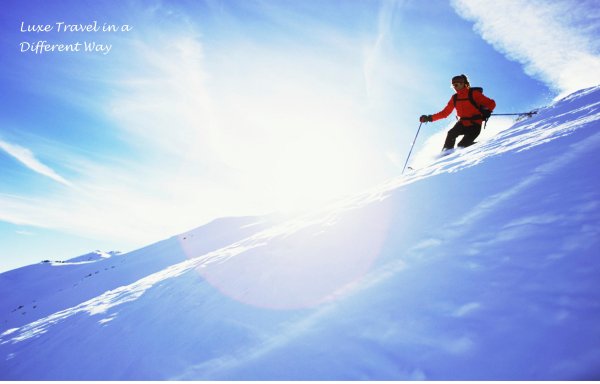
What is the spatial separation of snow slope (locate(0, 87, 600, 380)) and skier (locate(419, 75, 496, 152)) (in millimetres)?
1982

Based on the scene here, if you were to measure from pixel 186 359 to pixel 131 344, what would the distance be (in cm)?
130

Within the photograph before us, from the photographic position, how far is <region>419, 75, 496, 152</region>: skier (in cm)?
728

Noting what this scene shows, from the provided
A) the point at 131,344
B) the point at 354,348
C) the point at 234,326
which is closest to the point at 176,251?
the point at 131,344

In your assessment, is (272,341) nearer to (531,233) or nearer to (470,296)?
(470,296)

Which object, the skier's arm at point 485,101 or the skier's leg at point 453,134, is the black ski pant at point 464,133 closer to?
the skier's leg at point 453,134

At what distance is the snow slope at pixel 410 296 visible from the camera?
1899 millimetres

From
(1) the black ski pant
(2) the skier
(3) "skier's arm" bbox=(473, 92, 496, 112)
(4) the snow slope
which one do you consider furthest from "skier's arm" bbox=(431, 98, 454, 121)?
(4) the snow slope

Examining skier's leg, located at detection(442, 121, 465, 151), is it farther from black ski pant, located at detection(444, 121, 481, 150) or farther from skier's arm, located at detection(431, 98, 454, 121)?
skier's arm, located at detection(431, 98, 454, 121)

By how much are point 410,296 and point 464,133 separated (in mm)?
6623

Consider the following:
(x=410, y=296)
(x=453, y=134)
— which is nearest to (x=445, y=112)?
(x=453, y=134)

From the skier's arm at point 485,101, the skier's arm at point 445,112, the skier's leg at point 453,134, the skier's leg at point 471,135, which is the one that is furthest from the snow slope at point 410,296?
the skier's arm at point 445,112

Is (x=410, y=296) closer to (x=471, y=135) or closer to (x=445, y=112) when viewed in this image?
(x=471, y=135)

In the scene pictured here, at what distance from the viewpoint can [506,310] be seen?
6.63 feet

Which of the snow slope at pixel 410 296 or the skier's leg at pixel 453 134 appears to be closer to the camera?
the snow slope at pixel 410 296
